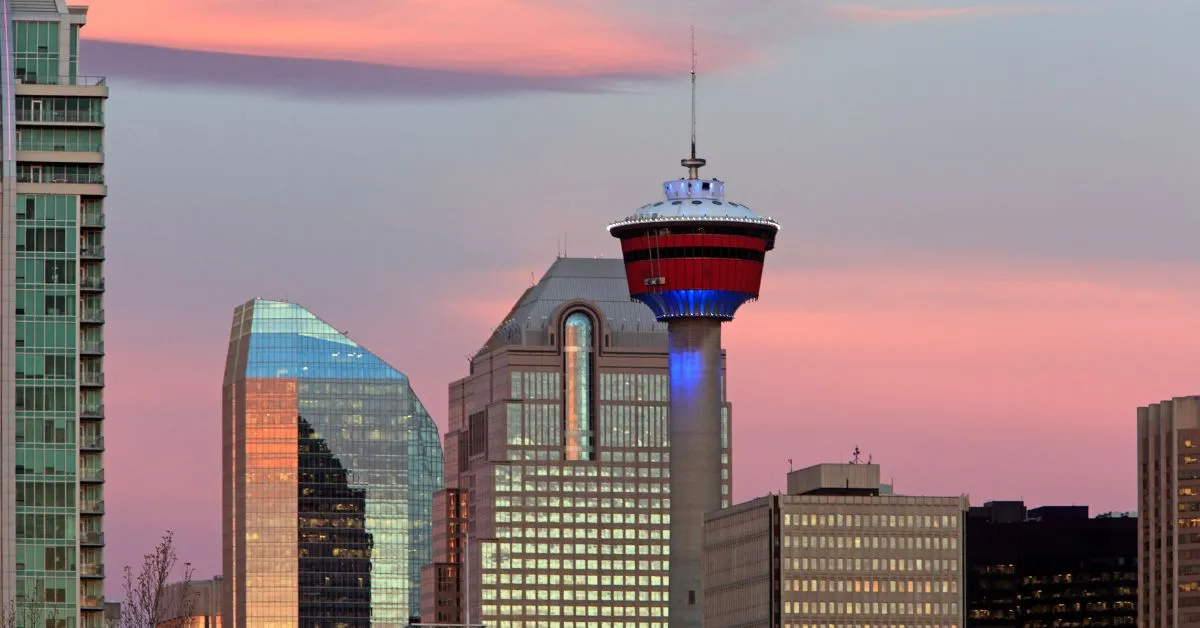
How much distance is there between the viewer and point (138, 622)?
19300 cm

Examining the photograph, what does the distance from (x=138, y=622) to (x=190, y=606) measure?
3442 mm

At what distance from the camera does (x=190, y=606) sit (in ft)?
631

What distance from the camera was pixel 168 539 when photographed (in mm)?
193750

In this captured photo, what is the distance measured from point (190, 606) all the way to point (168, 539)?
4.44m

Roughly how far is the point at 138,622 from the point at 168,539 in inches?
209
